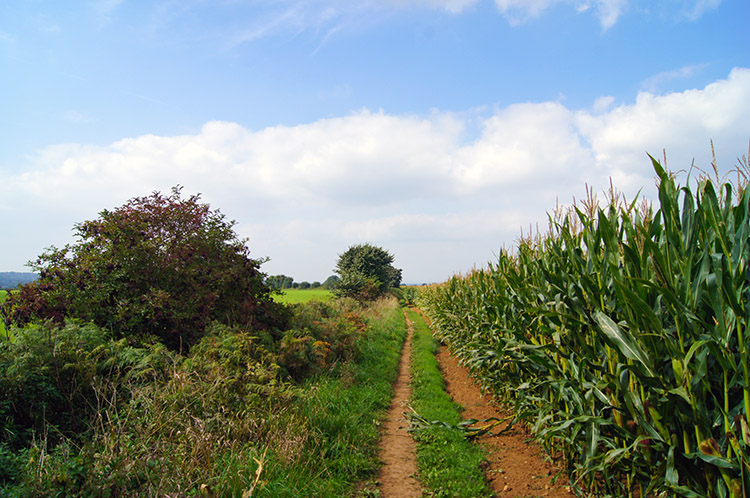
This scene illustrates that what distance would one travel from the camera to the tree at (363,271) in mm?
32719

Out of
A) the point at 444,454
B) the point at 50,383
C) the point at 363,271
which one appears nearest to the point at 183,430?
the point at 50,383

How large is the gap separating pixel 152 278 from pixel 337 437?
17.4ft

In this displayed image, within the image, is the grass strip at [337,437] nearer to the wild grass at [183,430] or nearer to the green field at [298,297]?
the wild grass at [183,430]

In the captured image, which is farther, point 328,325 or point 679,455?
point 328,325

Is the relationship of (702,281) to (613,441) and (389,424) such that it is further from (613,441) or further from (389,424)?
(389,424)

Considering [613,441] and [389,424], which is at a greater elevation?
[613,441]

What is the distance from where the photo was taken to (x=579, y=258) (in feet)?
14.1

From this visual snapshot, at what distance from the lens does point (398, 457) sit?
555 centimetres

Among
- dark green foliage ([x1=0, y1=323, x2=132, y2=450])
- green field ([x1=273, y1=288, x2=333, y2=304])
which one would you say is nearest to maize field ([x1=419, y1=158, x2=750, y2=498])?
dark green foliage ([x1=0, y1=323, x2=132, y2=450])

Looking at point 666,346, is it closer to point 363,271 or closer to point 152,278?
point 152,278

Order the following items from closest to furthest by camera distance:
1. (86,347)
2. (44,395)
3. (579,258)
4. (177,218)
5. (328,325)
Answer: (579,258) → (44,395) → (86,347) → (177,218) → (328,325)

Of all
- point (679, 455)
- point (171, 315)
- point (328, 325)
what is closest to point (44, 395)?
point (171, 315)

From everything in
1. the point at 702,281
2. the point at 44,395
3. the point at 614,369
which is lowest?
the point at 44,395

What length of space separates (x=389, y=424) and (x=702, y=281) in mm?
5153
